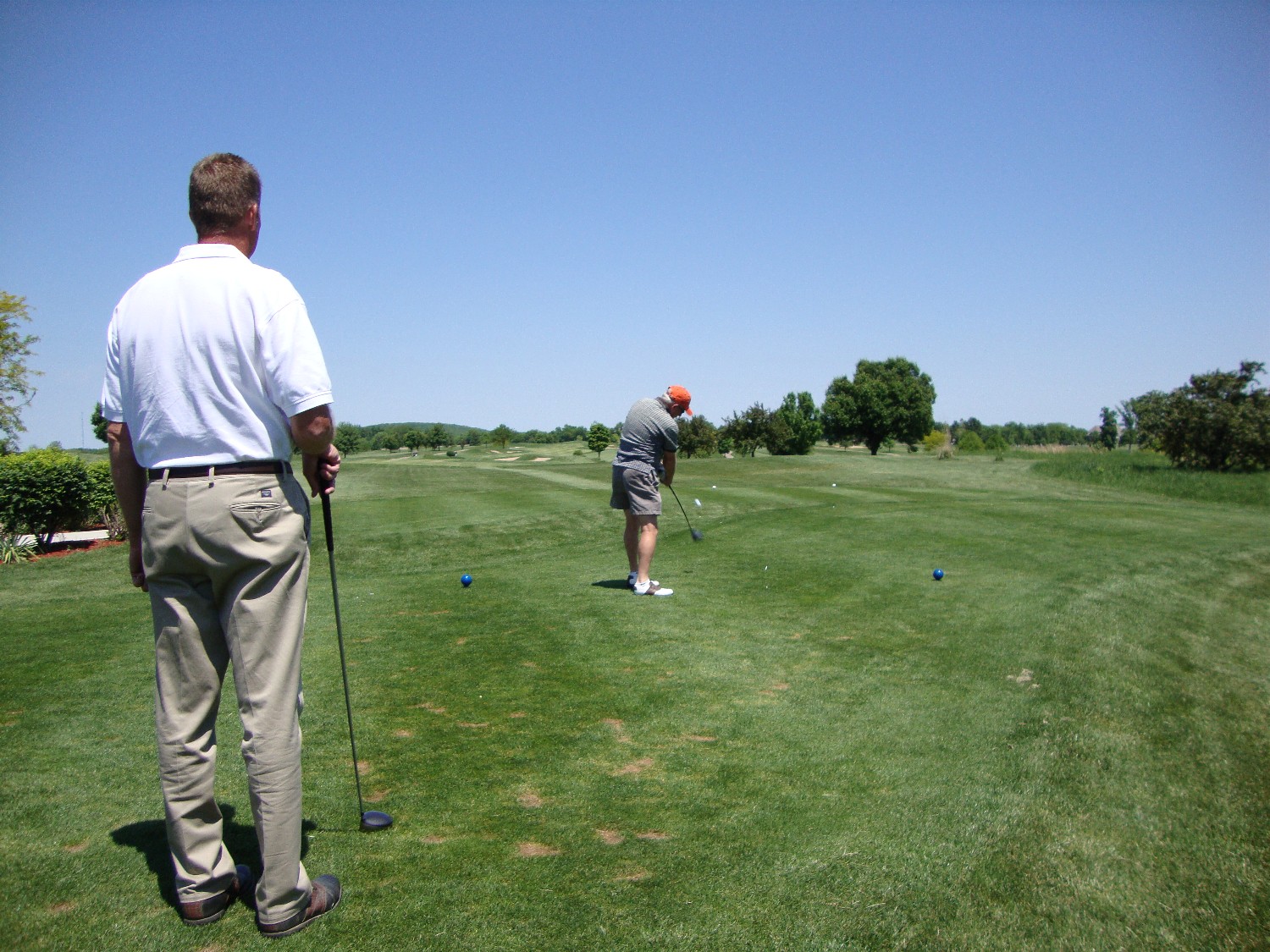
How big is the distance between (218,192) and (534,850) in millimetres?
2942

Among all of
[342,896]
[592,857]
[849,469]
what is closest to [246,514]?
[342,896]

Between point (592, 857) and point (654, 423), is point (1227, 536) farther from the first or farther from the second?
point (592, 857)

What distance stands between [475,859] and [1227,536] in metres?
16.7

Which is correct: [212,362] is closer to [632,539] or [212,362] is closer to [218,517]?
[218,517]

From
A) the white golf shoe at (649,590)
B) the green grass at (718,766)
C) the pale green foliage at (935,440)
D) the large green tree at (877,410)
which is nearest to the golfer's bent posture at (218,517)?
the green grass at (718,766)

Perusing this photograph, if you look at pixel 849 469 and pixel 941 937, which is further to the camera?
pixel 849 469

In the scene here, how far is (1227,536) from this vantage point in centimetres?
1571

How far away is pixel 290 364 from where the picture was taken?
3092mm

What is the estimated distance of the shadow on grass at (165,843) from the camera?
345 cm

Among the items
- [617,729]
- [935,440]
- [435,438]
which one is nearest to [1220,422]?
[617,729]

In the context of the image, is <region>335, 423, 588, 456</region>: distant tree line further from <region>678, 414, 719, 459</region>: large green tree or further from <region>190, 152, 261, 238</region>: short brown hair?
<region>190, 152, 261, 238</region>: short brown hair

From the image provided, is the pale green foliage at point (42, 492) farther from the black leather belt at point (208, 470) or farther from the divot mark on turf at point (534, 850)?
the divot mark on turf at point (534, 850)

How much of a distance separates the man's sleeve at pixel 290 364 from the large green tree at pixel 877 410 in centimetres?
9103

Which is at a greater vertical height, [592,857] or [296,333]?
[296,333]
